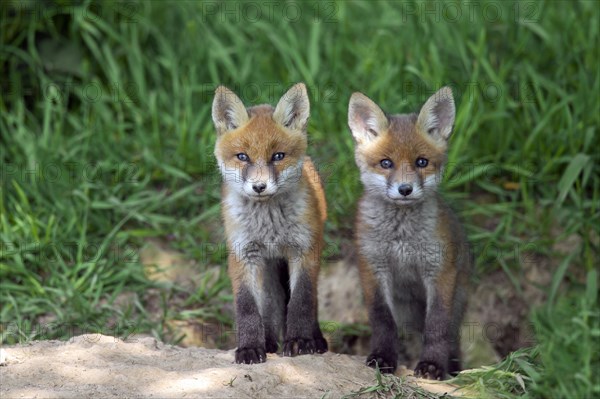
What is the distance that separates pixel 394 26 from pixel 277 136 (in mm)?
3118

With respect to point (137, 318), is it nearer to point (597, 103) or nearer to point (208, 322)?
point (208, 322)

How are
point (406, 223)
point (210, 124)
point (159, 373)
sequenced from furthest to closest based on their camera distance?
point (210, 124) < point (406, 223) < point (159, 373)

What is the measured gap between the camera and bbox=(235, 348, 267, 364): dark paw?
15.7 feet

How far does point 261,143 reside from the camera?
501 centimetres

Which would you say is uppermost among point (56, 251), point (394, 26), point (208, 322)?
point (394, 26)

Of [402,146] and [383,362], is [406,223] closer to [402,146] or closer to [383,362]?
[402,146]

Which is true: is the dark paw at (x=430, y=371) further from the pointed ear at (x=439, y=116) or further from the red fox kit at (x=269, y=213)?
the pointed ear at (x=439, y=116)

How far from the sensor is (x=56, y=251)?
648cm

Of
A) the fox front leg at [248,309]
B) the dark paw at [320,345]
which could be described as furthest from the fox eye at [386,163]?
the dark paw at [320,345]

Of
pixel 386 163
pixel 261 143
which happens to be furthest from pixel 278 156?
pixel 386 163

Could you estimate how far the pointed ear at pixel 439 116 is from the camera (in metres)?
5.42

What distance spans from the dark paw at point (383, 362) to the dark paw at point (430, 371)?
0.48ft

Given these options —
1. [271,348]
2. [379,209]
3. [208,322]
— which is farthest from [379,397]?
[208,322]

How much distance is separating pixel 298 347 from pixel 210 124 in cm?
294
